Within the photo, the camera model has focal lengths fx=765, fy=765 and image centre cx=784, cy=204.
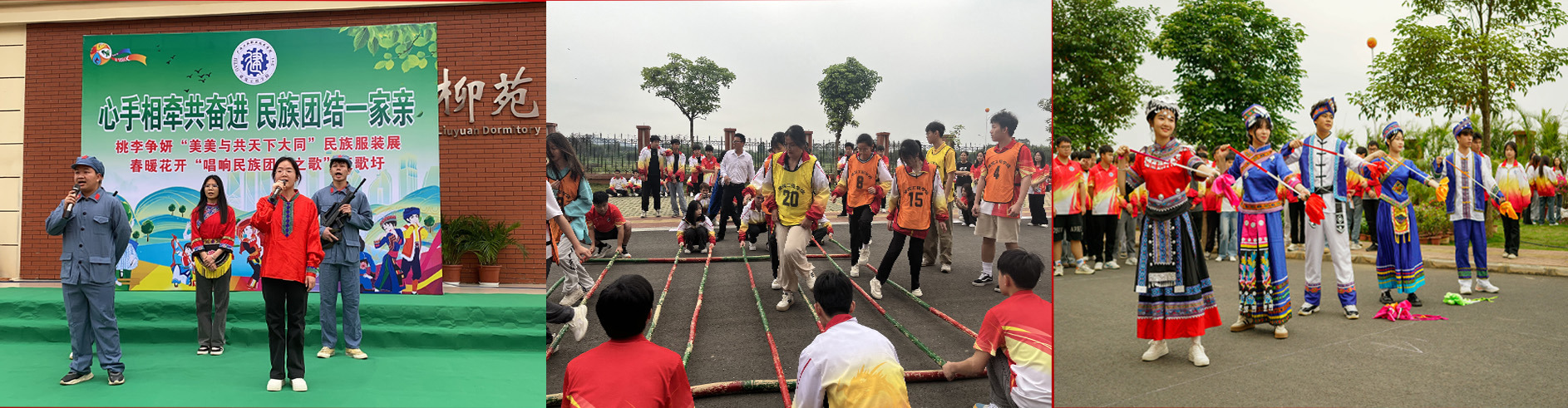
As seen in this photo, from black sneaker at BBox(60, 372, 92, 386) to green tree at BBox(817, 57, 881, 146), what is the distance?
5.08m

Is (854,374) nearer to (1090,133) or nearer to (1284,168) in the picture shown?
(1284,168)

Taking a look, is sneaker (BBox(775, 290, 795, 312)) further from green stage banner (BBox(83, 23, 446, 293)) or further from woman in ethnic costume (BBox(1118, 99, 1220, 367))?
green stage banner (BBox(83, 23, 446, 293))

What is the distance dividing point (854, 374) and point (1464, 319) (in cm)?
497

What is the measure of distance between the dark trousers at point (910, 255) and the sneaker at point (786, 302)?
0.47 metres

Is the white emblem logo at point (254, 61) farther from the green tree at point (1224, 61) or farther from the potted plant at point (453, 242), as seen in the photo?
the green tree at point (1224, 61)

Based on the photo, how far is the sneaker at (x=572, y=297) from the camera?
8.84 feet

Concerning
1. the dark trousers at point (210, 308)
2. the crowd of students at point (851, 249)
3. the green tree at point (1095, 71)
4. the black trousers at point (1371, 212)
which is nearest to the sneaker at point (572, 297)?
the crowd of students at point (851, 249)

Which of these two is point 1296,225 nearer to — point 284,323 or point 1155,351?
point 1155,351

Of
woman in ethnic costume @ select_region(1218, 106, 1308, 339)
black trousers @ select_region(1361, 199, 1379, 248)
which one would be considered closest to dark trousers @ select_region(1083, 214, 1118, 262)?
black trousers @ select_region(1361, 199, 1379, 248)

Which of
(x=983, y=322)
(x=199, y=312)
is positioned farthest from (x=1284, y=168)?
(x=199, y=312)

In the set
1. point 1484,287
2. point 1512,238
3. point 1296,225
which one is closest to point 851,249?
point 1484,287

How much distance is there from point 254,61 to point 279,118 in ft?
1.57

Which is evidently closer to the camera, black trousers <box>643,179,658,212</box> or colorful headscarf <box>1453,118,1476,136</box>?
black trousers <box>643,179,658,212</box>

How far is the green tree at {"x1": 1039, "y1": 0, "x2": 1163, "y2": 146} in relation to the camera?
13070mm
